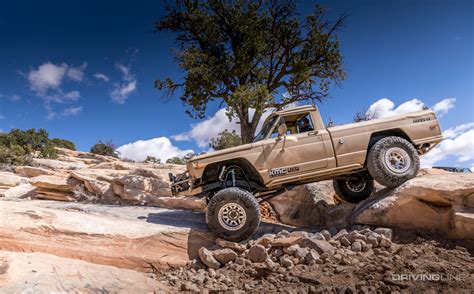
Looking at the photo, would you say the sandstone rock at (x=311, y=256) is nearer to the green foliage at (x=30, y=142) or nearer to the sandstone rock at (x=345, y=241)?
the sandstone rock at (x=345, y=241)

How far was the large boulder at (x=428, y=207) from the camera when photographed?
160 inches

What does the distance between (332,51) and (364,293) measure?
11329 millimetres

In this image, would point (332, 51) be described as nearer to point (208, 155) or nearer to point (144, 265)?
point (208, 155)

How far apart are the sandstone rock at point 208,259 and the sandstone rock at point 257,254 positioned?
0.52m

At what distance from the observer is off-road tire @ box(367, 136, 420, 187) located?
4953 mm

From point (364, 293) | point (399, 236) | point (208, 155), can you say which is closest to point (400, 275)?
point (364, 293)

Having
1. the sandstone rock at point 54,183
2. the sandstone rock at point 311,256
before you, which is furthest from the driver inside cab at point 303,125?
the sandstone rock at point 54,183

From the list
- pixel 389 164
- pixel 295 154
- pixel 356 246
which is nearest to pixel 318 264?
pixel 356 246

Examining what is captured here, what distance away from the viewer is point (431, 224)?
14.2 ft

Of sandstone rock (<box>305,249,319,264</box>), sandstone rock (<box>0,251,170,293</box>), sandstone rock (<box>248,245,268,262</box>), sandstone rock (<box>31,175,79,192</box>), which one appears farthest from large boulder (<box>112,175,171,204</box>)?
sandstone rock (<box>305,249,319,264</box>)

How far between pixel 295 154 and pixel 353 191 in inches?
86.1

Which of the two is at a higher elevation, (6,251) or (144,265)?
(6,251)

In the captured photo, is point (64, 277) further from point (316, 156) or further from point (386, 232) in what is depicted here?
point (386, 232)

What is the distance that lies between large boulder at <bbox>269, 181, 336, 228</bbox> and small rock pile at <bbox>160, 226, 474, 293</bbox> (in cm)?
203
